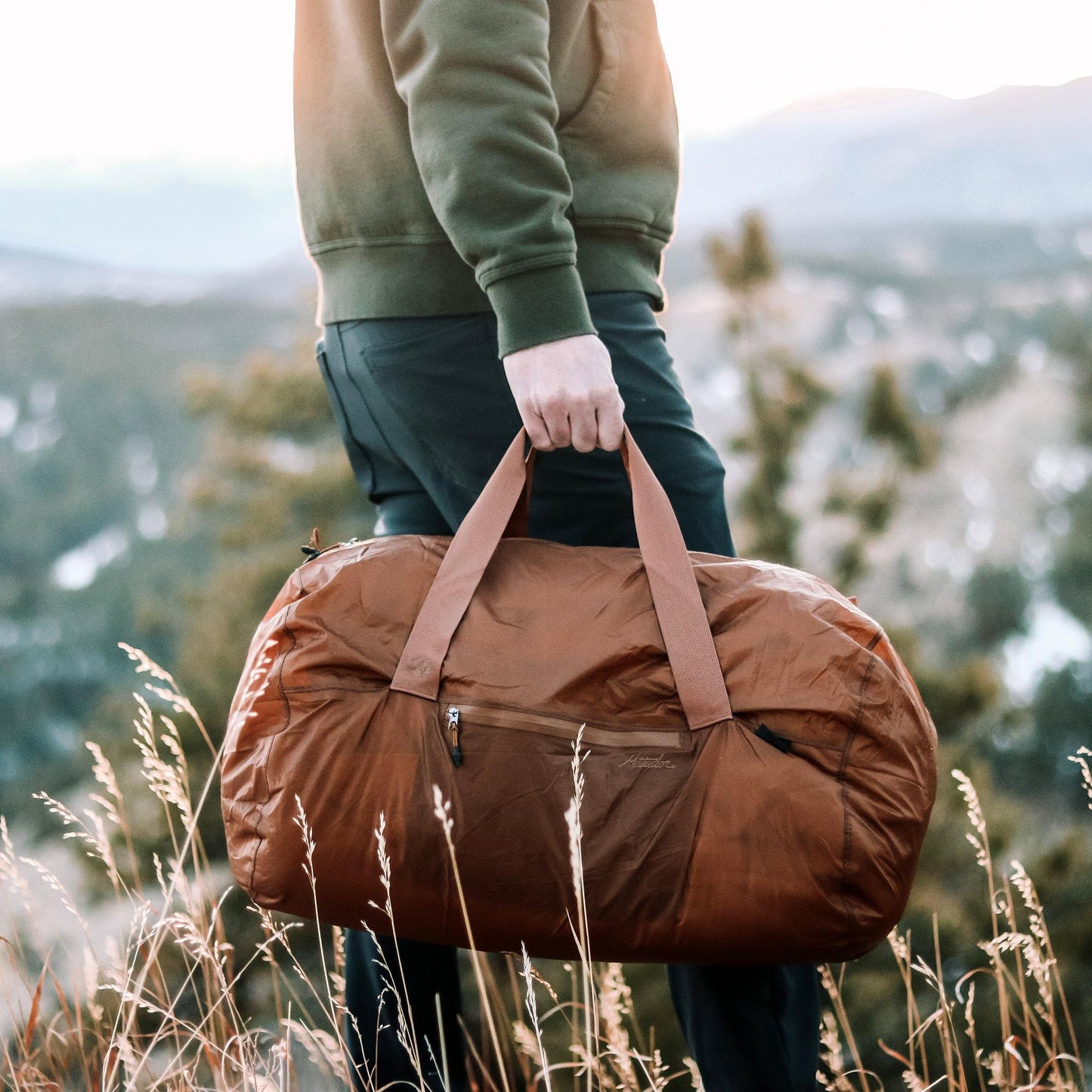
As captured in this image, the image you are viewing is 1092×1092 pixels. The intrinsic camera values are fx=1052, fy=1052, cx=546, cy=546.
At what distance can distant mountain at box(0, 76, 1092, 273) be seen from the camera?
26125 millimetres

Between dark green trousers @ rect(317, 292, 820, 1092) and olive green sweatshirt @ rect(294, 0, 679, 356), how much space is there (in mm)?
41

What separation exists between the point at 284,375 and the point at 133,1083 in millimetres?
7539

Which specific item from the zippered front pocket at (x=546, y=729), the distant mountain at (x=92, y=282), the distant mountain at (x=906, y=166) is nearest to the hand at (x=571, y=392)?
the zippered front pocket at (x=546, y=729)

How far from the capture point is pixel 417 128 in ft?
3.45

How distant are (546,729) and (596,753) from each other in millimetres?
54

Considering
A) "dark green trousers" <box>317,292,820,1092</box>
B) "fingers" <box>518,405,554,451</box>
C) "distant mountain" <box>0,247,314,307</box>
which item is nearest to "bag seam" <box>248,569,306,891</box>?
"dark green trousers" <box>317,292,820,1092</box>

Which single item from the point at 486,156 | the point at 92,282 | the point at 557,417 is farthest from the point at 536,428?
the point at 92,282

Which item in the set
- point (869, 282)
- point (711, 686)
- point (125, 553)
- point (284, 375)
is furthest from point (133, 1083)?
point (869, 282)

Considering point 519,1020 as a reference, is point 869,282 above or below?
above

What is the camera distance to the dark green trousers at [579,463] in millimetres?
1078

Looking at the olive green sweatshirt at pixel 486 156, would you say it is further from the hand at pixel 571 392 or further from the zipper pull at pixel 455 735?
the zipper pull at pixel 455 735

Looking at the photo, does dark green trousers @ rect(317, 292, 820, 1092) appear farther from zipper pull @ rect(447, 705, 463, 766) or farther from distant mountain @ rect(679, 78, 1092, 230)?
distant mountain @ rect(679, 78, 1092, 230)

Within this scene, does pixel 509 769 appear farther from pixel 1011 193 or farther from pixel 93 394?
pixel 93 394

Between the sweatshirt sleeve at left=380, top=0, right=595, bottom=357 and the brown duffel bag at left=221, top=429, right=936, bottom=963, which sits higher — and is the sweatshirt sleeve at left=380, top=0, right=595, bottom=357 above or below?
above
